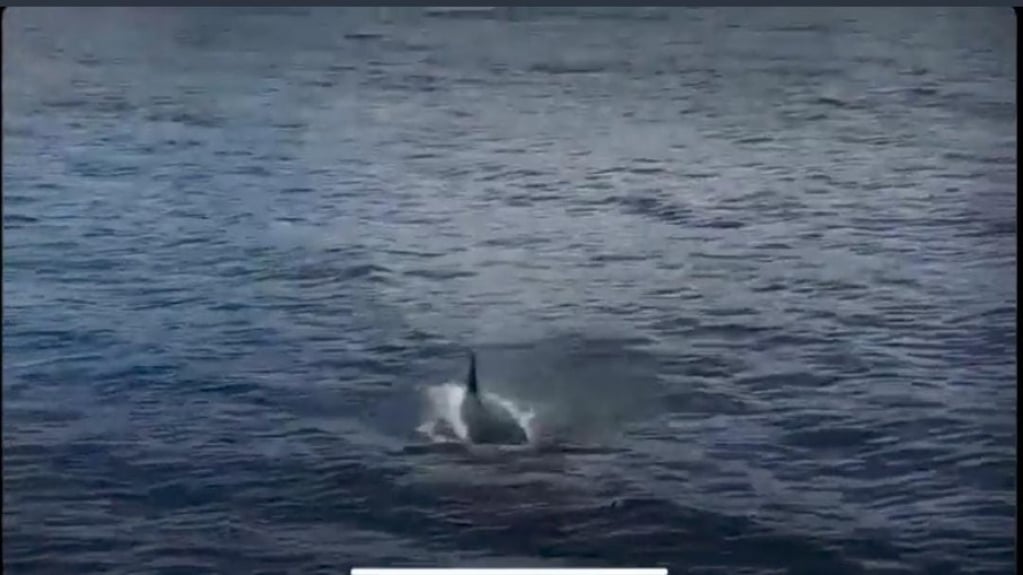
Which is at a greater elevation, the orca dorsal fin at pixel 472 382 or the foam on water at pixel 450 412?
the orca dorsal fin at pixel 472 382

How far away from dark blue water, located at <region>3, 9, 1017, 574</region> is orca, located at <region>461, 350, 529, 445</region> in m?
0.05

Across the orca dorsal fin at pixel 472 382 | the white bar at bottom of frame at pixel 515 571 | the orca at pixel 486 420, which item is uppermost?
the orca dorsal fin at pixel 472 382

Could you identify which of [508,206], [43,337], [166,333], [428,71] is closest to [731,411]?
[508,206]

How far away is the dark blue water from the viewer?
304 cm

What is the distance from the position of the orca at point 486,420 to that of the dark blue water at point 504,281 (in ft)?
0.16

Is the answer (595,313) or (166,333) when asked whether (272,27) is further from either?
(595,313)

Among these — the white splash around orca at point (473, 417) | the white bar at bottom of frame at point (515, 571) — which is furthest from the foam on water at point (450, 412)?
the white bar at bottom of frame at point (515, 571)

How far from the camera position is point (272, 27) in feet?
10.3

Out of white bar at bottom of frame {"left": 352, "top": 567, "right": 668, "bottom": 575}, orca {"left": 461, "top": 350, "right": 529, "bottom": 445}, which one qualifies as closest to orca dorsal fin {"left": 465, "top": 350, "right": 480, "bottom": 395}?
orca {"left": 461, "top": 350, "right": 529, "bottom": 445}

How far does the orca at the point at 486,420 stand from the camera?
306 centimetres

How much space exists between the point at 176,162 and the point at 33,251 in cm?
37

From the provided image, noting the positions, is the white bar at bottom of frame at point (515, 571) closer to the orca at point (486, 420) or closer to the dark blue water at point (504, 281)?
the dark blue water at point (504, 281)

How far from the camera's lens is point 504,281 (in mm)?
3102

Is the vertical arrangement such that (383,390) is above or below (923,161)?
below
